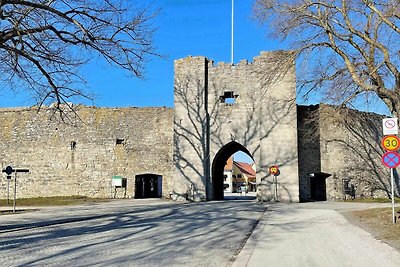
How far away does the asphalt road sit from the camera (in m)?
7.24

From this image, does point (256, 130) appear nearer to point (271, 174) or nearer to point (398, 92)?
point (271, 174)

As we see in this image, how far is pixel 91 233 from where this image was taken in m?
10.9

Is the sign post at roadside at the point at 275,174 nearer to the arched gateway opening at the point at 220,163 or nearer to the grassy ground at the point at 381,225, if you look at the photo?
the arched gateway opening at the point at 220,163

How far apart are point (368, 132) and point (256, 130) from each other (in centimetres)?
872

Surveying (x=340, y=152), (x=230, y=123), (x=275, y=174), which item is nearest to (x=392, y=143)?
(x=275, y=174)

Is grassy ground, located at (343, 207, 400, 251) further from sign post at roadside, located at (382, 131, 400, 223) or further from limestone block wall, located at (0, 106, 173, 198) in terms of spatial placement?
limestone block wall, located at (0, 106, 173, 198)

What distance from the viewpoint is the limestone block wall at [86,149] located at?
1163 inches

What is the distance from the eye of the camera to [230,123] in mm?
27109

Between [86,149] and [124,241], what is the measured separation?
867 inches

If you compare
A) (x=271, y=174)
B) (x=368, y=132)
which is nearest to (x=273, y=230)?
(x=271, y=174)

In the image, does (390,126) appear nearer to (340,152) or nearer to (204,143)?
(204,143)

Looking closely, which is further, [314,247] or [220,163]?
[220,163]

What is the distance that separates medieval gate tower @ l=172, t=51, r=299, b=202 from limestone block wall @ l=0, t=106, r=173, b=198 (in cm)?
242

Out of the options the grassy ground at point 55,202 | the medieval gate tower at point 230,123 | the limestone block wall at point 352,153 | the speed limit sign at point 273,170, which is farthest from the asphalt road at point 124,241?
the limestone block wall at point 352,153
